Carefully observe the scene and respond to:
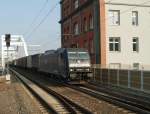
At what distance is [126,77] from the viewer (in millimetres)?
26359

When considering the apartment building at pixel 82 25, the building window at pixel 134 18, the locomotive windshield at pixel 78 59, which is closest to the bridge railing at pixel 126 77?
the locomotive windshield at pixel 78 59

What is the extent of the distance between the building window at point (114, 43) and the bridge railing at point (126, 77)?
47.7 feet

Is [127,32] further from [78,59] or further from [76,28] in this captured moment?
[78,59]

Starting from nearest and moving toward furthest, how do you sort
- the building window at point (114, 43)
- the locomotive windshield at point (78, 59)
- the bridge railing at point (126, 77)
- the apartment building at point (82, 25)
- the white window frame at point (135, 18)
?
the bridge railing at point (126, 77) < the locomotive windshield at point (78, 59) < the building window at point (114, 43) < the apartment building at point (82, 25) < the white window frame at point (135, 18)

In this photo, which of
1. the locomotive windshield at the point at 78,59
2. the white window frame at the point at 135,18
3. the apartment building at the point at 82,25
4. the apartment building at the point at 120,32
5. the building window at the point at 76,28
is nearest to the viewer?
the locomotive windshield at the point at 78,59

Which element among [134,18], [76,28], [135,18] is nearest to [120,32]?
[134,18]

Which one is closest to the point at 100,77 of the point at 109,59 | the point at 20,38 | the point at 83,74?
the point at 83,74

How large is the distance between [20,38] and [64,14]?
66.8 metres

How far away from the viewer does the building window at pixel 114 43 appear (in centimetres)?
4966

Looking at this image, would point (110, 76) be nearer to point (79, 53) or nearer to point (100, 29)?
point (79, 53)

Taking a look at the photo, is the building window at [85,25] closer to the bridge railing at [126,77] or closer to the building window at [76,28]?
the building window at [76,28]

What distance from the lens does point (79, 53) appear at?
108ft

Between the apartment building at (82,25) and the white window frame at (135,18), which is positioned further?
the white window frame at (135,18)

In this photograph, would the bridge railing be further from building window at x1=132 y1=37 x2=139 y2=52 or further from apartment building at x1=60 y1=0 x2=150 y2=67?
building window at x1=132 y1=37 x2=139 y2=52
